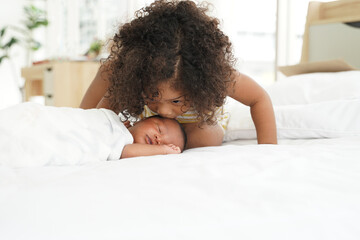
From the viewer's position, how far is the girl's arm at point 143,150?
956mm

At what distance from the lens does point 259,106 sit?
1249mm

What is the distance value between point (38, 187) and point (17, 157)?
0.26 metres

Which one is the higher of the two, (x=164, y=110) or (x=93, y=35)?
(x=93, y=35)

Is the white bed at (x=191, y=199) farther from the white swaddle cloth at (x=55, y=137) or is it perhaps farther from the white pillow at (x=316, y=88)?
the white pillow at (x=316, y=88)

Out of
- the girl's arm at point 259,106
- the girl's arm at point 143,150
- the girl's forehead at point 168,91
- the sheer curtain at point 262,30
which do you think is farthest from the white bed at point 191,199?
the sheer curtain at point 262,30

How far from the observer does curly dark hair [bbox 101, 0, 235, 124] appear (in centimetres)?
99

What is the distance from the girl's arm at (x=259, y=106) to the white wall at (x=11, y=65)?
4.76 m

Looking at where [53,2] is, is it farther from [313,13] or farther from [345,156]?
[345,156]

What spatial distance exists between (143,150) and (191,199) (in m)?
0.45

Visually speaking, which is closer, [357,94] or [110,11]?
[357,94]

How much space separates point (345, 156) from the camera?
Result: 0.81 meters

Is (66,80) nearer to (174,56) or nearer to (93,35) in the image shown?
(93,35)

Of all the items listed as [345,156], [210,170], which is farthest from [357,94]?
[210,170]

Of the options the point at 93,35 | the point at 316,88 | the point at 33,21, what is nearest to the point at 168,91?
the point at 316,88
